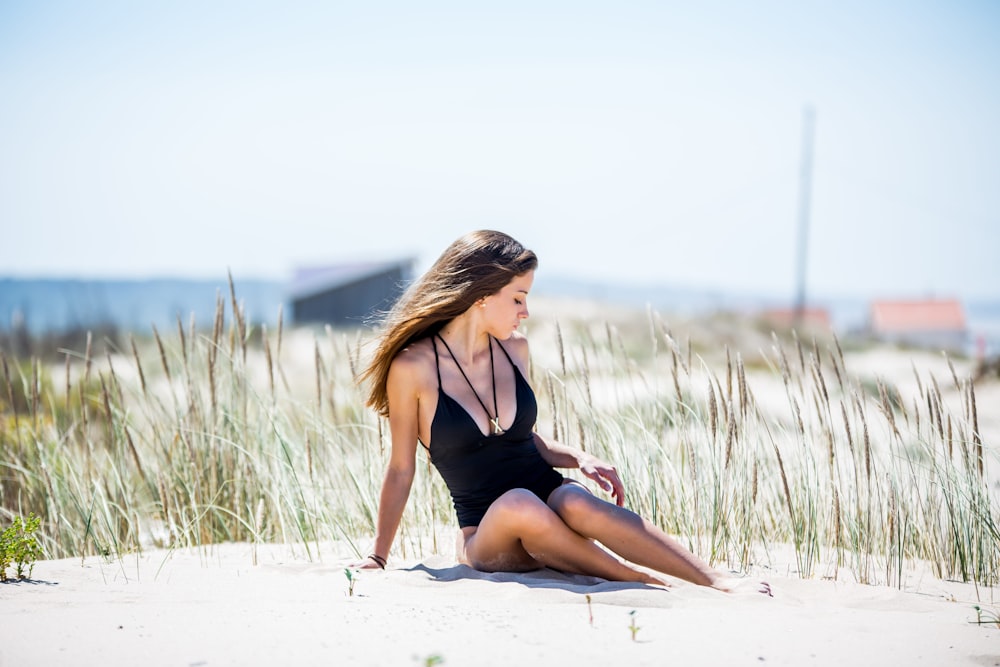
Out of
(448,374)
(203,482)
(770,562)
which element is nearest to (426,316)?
(448,374)

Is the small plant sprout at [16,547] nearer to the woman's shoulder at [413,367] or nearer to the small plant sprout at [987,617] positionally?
the woman's shoulder at [413,367]

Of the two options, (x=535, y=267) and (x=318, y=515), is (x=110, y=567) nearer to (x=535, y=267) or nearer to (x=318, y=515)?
(x=318, y=515)

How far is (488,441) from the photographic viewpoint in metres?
3.12

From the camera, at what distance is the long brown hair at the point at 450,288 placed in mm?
3162

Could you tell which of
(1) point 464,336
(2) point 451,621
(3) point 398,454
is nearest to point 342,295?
(1) point 464,336

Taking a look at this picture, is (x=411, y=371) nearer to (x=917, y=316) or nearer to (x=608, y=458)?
(x=608, y=458)

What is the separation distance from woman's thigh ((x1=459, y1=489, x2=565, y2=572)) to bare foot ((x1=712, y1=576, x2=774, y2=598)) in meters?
0.51

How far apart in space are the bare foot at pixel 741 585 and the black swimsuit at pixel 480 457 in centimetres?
66

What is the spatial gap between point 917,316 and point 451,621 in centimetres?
3917

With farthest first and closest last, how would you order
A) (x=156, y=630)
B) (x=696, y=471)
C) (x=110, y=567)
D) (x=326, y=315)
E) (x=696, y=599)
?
(x=326, y=315), (x=696, y=471), (x=110, y=567), (x=696, y=599), (x=156, y=630)

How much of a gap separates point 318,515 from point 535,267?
128 cm

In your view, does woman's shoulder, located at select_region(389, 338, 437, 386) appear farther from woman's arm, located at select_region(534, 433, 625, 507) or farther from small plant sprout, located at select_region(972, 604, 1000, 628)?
small plant sprout, located at select_region(972, 604, 1000, 628)

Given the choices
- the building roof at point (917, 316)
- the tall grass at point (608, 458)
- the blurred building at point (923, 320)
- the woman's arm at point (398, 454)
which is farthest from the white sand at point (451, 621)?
the building roof at point (917, 316)

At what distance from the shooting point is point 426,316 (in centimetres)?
322
